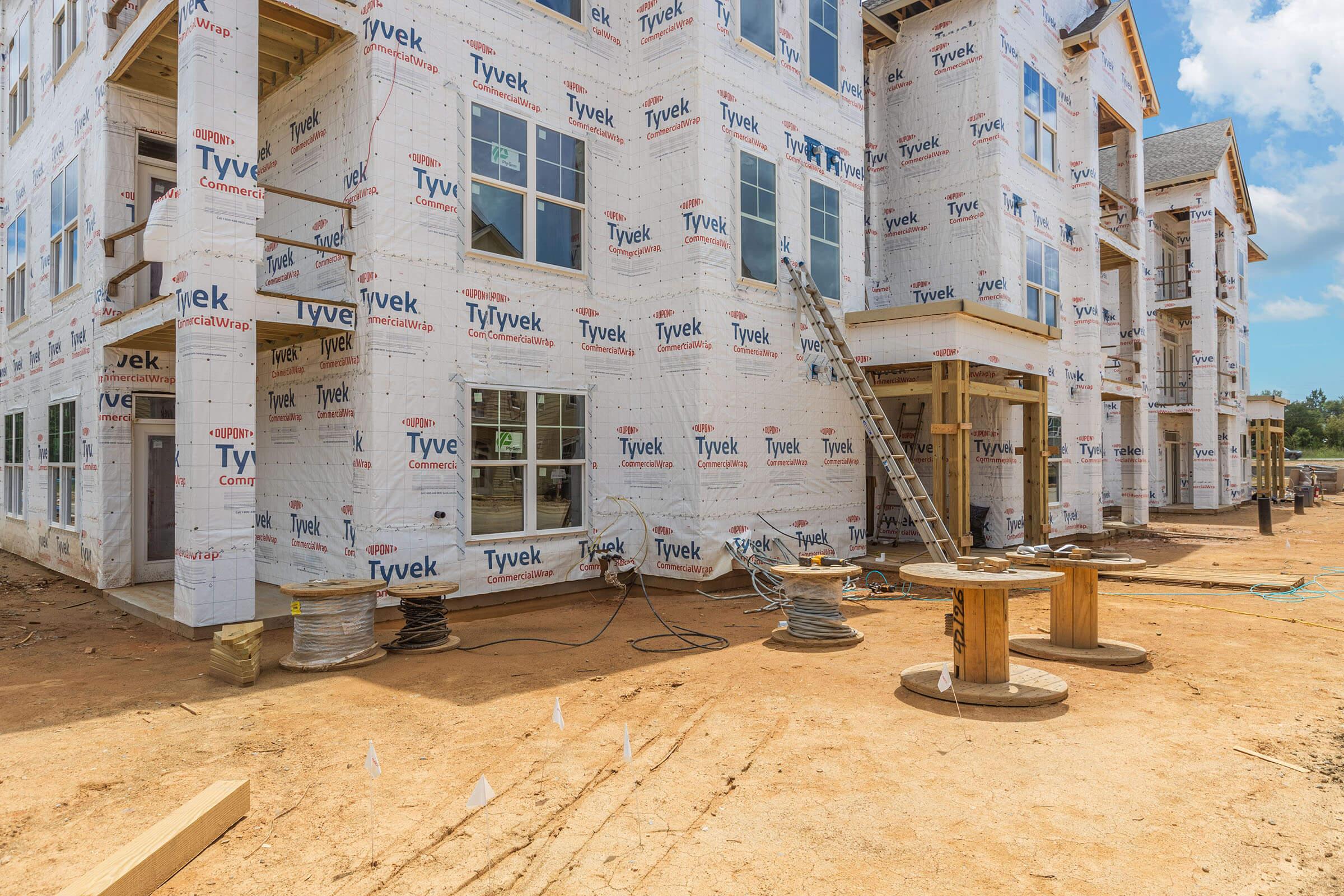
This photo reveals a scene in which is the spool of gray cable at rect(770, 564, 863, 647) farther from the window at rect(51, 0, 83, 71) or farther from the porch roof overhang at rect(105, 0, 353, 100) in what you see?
the window at rect(51, 0, 83, 71)

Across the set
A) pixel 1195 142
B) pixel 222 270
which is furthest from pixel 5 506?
pixel 1195 142

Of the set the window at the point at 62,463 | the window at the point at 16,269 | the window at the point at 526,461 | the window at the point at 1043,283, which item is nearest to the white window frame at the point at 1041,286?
the window at the point at 1043,283

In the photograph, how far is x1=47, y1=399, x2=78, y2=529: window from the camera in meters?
12.4

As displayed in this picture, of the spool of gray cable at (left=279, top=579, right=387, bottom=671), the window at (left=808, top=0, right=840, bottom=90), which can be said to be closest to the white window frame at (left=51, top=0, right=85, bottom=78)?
the spool of gray cable at (left=279, top=579, right=387, bottom=671)

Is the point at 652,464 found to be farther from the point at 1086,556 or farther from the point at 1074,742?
the point at 1074,742

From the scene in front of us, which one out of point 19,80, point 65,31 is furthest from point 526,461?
point 19,80

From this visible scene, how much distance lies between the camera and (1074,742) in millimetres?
5113

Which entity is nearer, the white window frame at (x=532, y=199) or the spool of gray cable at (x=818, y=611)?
the spool of gray cable at (x=818, y=611)

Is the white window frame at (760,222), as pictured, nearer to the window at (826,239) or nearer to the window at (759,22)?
the window at (826,239)

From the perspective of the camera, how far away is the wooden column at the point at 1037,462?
14.8 meters

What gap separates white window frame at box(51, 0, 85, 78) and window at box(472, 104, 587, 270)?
6.77 metres

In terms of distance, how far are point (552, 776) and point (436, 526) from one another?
5.44m

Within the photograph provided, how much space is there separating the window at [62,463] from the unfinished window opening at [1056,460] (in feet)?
59.2

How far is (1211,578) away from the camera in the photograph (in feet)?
38.4
